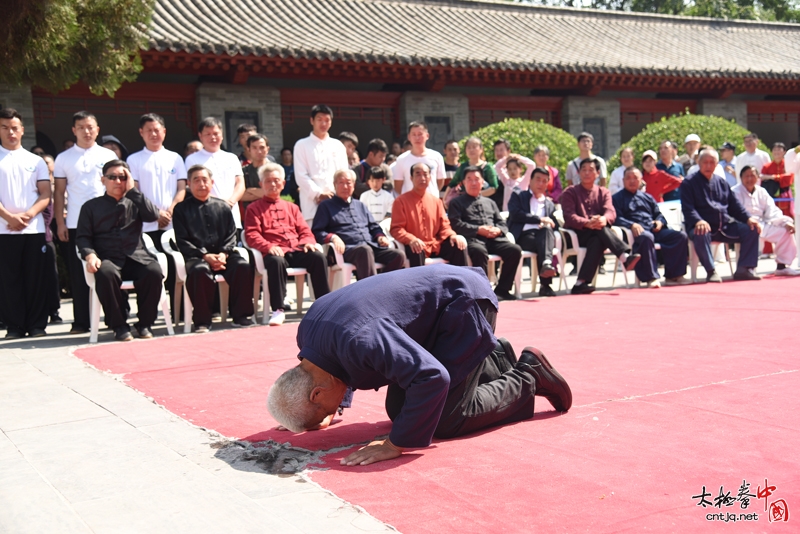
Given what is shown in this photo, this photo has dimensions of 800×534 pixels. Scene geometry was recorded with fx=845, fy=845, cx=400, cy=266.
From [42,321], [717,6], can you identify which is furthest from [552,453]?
[717,6]

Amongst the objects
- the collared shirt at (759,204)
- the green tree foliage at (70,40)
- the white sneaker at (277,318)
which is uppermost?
the green tree foliage at (70,40)

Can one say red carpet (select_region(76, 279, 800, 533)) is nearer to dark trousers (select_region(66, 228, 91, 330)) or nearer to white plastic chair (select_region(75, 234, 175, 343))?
white plastic chair (select_region(75, 234, 175, 343))

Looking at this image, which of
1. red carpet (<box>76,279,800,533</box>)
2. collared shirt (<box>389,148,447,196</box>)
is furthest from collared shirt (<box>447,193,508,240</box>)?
red carpet (<box>76,279,800,533</box>)

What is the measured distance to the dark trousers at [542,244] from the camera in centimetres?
1020

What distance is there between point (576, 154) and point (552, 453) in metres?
12.7

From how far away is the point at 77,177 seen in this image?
833cm

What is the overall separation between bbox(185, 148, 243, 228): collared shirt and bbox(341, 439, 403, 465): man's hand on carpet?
221 inches

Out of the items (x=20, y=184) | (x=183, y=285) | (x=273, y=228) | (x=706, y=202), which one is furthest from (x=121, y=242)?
(x=706, y=202)

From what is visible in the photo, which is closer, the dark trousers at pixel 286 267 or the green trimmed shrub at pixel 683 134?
the dark trousers at pixel 286 267

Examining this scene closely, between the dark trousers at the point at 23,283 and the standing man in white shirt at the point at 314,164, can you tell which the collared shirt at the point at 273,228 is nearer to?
the standing man in white shirt at the point at 314,164

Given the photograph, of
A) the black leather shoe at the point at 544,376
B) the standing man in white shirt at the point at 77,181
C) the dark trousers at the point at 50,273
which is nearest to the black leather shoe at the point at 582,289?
the standing man in white shirt at the point at 77,181

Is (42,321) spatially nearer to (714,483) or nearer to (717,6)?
(714,483)

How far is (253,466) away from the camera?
145 inches

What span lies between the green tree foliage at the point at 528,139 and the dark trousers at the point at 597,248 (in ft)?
16.0
